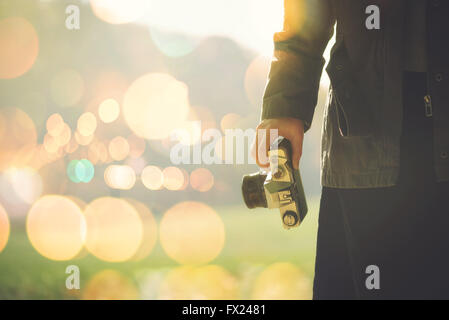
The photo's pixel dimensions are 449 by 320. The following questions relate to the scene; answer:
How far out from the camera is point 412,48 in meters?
1.22

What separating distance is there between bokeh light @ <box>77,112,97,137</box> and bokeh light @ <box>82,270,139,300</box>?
5851 mm

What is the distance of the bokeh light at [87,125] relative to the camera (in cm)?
1017

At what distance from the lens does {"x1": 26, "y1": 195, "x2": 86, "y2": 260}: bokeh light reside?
6301 millimetres

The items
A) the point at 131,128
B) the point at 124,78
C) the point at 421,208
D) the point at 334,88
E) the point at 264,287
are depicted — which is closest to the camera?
the point at 421,208

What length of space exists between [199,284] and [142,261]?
1614 millimetres

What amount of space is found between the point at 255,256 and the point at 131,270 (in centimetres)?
160

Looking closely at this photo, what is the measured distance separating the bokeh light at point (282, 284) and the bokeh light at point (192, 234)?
1167 millimetres

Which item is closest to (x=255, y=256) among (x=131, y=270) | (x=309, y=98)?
(x=131, y=270)

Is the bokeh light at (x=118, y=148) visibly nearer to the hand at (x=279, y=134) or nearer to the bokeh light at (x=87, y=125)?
the bokeh light at (x=87, y=125)

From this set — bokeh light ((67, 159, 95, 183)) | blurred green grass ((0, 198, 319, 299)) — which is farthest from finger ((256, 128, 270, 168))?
bokeh light ((67, 159, 95, 183))

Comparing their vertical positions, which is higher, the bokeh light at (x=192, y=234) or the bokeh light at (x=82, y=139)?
the bokeh light at (x=82, y=139)

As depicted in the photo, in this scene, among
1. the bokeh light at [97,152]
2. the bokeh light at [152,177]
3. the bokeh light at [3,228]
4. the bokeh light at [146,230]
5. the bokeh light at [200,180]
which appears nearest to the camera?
the bokeh light at [146,230]

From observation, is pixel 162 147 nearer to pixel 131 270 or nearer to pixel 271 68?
pixel 131 270

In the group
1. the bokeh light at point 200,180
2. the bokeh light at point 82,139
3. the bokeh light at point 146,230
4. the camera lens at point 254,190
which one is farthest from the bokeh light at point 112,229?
the camera lens at point 254,190
